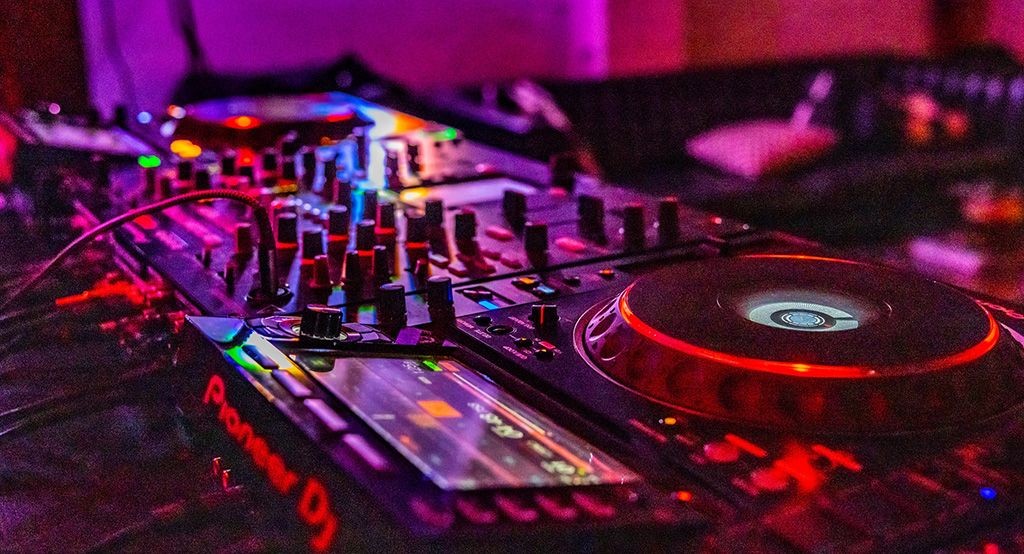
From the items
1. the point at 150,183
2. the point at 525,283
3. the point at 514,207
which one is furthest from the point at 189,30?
the point at 525,283

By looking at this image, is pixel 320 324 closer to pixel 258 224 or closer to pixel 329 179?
pixel 258 224

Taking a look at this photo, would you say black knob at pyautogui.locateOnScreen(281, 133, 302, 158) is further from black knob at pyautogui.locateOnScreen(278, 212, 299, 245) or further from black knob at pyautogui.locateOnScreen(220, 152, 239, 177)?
black knob at pyautogui.locateOnScreen(278, 212, 299, 245)

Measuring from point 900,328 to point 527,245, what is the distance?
17.5 inches

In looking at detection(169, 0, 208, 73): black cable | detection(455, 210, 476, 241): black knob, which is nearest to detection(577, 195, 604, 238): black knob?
detection(455, 210, 476, 241): black knob

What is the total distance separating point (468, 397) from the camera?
2.44 ft

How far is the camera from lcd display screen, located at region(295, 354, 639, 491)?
2.03 ft

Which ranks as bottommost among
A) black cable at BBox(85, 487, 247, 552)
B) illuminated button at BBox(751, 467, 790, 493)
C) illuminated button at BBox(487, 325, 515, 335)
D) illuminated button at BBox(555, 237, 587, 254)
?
black cable at BBox(85, 487, 247, 552)

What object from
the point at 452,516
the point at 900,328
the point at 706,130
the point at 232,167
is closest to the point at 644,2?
the point at 706,130

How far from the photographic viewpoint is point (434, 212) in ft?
3.89

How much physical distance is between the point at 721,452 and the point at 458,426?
6.6 inches

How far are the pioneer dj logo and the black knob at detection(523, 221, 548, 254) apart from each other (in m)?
0.40

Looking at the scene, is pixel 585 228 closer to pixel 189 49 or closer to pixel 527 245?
pixel 527 245

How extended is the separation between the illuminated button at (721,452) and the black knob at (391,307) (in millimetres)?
315

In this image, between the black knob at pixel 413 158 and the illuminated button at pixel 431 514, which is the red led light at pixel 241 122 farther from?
the illuminated button at pixel 431 514
